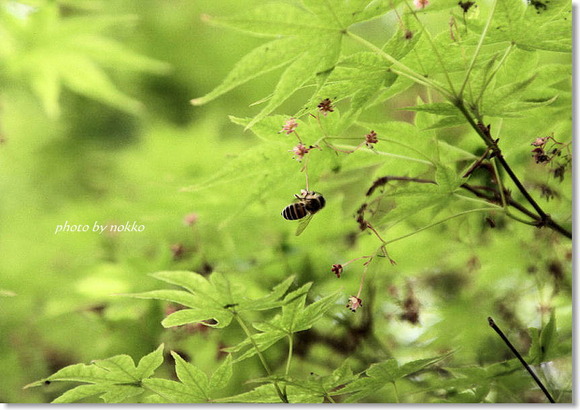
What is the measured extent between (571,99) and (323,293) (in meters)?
0.44

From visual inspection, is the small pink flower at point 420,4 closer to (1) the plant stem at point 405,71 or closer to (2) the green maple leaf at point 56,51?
(1) the plant stem at point 405,71

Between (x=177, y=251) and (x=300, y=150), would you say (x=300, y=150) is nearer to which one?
(x=300, y=150)

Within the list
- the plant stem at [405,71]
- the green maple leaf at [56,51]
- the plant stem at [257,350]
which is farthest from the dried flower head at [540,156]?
the green maple leaf at [56,51]

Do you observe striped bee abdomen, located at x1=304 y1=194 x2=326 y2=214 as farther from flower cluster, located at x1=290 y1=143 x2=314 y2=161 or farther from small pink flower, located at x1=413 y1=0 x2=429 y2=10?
small pink flower, located at x1=413 y1=0 x2=429 y2=10

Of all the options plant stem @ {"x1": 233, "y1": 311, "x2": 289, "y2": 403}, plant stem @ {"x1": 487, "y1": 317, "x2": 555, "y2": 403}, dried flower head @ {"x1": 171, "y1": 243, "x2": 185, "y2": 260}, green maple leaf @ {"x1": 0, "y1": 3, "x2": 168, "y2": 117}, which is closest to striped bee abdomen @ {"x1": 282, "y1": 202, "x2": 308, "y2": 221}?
plant stem @ {"x1": 233, "y1": 311, "x2": 289, "y2": 403}

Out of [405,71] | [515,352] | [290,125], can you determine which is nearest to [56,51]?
[290,125]

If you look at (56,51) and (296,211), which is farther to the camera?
(56,51)

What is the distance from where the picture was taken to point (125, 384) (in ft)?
2.05

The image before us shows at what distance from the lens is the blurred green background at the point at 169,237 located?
877 mm

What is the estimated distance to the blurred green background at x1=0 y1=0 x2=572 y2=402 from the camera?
0.88m

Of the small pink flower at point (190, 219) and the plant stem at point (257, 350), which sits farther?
the small pink flower at point (190, 219)

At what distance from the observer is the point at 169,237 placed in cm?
104

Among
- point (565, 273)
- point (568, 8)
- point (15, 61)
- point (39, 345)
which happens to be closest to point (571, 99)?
point (568, 8)

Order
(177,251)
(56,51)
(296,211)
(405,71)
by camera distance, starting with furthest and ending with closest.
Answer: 1. (56,51)
2. (177,251)
3. (296,211)
4. (405,71)
